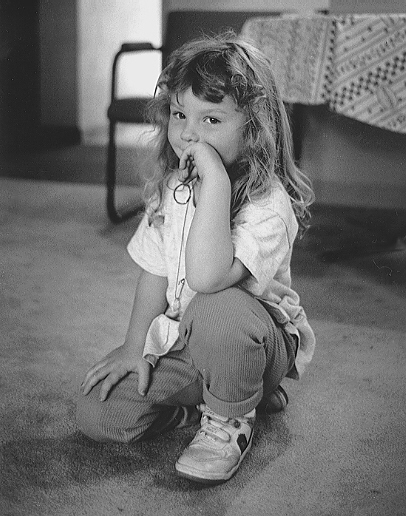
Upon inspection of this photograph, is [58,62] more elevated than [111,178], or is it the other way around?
[111,178]

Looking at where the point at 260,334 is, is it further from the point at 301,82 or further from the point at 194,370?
the point at 301,82

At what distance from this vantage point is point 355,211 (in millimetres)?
2453

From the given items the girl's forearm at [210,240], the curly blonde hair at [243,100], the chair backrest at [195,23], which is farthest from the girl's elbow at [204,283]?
the chair backrest at [195,23]

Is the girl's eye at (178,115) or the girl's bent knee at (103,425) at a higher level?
the girl's eye at (178,115)

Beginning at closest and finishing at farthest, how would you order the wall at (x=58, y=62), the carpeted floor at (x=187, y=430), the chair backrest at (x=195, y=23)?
the carpeted floor at (x=187, y=430), the chair backrest at (x=195, y=23), the wall at (x=58, y=62)

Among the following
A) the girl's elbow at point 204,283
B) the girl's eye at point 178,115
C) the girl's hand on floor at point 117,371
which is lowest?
the girl's hand on floor at point 117,371

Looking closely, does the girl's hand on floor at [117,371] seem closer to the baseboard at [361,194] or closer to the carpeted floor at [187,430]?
the carpeted floor at [187,430]

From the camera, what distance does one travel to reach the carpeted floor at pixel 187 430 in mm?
814

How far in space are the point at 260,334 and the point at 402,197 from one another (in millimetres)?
1738

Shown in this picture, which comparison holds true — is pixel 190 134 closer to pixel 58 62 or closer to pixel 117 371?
pixel 117 371

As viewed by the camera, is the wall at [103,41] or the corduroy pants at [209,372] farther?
the wall at [103,41]

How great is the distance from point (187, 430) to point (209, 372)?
15 centimetres

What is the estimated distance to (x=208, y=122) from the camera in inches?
35.4

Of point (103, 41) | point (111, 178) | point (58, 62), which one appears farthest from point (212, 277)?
→ point (103, 41)
